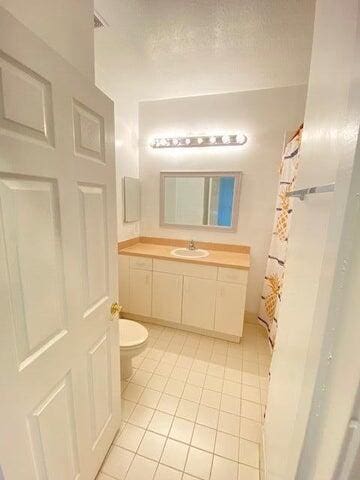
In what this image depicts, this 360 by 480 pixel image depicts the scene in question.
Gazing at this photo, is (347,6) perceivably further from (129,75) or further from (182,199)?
(182,199)

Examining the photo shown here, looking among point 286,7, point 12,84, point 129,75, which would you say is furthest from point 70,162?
point 129,75

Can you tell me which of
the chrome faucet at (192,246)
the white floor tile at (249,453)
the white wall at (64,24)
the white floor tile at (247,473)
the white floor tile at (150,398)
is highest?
the white wall at (64,24)

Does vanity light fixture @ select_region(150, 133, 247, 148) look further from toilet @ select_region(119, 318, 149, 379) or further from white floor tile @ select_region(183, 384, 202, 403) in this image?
white floor tile @ select_region(183, 384, 202, 403)

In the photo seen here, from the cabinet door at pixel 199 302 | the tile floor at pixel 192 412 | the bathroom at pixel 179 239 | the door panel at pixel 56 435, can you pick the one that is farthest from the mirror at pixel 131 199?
the door panel at pixel 56 435

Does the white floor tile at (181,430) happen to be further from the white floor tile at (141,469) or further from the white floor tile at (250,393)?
the white floor tile at (250,393)

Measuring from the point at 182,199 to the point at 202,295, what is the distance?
3.63 feet

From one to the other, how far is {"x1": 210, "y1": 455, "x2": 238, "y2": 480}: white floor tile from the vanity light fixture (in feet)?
8.11

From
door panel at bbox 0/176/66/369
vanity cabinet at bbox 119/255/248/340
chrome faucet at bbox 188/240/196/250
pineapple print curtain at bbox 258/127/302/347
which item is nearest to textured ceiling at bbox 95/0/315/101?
pineapple print curtain at bbox 258/127/302/347

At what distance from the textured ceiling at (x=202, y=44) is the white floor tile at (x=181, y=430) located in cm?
244

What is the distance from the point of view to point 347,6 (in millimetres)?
508

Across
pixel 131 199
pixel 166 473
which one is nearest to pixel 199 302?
pixel 166 473

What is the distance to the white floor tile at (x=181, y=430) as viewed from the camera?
51.1 inches

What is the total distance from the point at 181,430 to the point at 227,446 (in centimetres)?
28

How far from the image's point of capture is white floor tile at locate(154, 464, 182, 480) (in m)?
1.12
